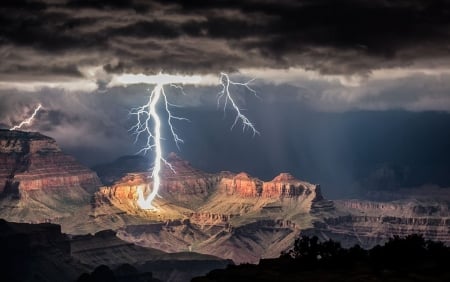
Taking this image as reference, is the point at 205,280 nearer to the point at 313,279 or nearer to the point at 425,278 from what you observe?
the point at 313,279

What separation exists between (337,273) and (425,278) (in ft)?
64.4

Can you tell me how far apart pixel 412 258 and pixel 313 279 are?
26.3 m

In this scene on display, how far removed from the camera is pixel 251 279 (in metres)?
193

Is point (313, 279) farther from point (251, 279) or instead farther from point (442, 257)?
point (442, 257)

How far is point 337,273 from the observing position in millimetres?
190375

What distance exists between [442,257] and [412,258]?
573 cm

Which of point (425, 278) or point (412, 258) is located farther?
point (412, 258)

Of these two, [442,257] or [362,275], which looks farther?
[442,257]

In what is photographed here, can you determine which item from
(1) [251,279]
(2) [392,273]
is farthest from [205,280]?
(2) [392,273]

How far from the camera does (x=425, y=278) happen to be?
17612 cm

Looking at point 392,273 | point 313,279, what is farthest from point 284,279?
point 392,273

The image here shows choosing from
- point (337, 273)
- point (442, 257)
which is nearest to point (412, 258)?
point (442, 257)

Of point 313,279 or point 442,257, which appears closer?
point 313,279

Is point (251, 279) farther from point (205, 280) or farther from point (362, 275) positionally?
point (362, 275)
